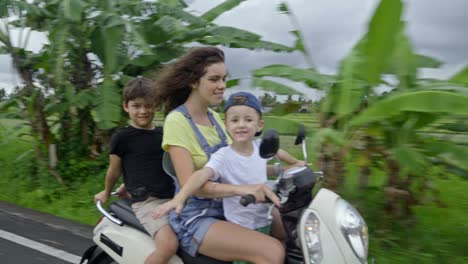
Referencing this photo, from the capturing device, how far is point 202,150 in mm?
2811

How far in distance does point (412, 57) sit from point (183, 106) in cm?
211

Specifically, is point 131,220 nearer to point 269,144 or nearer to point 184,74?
point 184,74

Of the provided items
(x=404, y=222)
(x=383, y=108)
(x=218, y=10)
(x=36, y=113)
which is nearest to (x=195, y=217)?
(x=383, y=108)

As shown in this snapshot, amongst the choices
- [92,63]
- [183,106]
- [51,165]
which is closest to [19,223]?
[51,165]

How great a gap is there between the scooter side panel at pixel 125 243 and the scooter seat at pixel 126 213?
0.03 meters

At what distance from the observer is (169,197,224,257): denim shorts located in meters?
2.68

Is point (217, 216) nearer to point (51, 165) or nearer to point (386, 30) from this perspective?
point (386, 30)

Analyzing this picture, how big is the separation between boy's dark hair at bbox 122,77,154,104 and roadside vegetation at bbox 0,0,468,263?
136cm

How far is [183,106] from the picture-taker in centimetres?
293

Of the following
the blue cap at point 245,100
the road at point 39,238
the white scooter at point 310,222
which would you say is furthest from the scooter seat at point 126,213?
the road at point 39,238

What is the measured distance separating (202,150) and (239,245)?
52 cm

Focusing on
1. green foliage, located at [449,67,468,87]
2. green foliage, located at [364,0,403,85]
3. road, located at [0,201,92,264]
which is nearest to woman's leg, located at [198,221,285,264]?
green foliage, located at [364,0,403,85]

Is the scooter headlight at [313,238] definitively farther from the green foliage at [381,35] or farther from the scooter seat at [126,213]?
the green foliage at [381,35]

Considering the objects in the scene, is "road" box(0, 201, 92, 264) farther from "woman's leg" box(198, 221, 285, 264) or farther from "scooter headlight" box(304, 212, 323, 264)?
"scooter headlight" box(304, 212, 323, 264)
